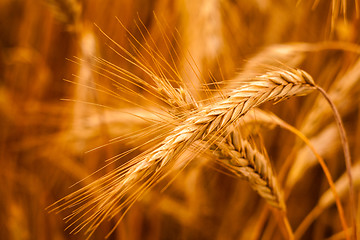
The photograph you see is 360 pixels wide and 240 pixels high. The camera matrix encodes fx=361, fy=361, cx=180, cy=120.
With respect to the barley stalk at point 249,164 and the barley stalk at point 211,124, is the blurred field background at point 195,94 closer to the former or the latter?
the barley stalk at point 249,164

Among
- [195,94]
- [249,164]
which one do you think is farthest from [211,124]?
[195,94]

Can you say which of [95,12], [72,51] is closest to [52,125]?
[72,51]

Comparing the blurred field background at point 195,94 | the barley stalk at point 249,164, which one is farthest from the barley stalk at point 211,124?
the blurred field background at point 195,94

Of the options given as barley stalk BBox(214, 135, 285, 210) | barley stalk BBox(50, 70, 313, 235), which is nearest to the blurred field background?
barley stalk BBox(214, 135, 285, 210)

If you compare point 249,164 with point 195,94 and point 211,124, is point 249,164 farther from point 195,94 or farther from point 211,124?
point 195,94

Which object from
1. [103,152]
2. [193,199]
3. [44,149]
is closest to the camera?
[193,199]

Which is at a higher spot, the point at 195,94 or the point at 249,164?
the point at 195,94

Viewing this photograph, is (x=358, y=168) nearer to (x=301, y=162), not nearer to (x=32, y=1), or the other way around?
(x=301, y=162)

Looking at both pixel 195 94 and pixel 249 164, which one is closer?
pixel 249 164
